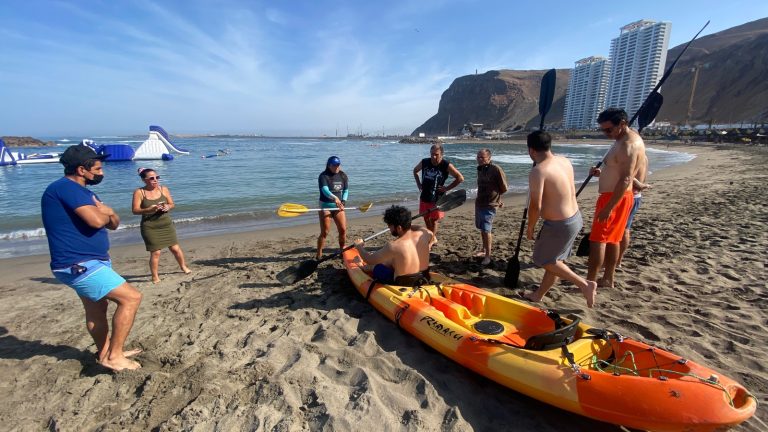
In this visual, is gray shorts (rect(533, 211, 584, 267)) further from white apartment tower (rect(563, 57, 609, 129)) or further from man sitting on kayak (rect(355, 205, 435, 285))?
white apartment tower (rect(563, 57, 609, 129))

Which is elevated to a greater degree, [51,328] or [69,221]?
[69,221]

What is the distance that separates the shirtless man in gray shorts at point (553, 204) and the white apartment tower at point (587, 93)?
11282cm

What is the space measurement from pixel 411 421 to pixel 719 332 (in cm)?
300

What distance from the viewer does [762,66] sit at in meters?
74.8

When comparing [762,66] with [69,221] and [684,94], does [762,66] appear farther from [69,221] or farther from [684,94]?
[69,221]

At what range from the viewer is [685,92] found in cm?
9019

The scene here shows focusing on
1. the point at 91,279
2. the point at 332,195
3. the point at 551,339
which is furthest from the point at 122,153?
the point at 551,339

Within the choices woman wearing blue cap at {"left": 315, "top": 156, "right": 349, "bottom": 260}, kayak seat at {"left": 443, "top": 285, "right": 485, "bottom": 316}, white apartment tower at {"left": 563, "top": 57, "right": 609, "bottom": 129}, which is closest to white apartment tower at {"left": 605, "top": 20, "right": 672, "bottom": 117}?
white apartment tower at {"left": 563, "top": 57, "right": 609, "bottom": 129}

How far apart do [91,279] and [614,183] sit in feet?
15.7

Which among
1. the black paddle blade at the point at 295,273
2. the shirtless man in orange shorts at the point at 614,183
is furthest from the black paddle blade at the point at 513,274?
the black paddle blade at the point at 295,273

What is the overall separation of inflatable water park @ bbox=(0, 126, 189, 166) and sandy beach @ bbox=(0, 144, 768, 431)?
1148 inches

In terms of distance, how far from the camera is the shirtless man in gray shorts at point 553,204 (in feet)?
11.2

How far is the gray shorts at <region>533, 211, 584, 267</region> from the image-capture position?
349cm

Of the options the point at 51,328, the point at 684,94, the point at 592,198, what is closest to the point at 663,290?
the point at 51,328
